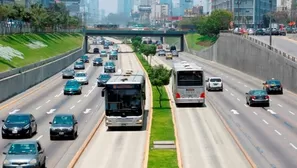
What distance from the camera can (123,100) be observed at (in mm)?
42500

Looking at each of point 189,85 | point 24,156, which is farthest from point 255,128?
point 24,156

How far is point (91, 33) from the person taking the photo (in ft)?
625

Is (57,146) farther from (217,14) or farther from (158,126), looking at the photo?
(217,14)

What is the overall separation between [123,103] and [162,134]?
12.0 ft

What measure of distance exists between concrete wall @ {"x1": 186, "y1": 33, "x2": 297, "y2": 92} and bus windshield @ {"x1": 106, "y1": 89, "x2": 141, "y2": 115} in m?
32.0

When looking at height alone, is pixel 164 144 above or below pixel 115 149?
above

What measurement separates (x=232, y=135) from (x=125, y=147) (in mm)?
7477

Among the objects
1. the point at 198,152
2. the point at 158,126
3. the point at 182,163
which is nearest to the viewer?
the point at 182,163

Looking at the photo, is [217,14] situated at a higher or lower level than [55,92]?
higher

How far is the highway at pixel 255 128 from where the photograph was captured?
1348 inches

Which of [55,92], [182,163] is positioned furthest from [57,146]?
[55,92]

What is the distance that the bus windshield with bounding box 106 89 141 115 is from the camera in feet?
139

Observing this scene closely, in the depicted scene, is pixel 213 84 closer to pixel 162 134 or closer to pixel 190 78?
pixel 190 78

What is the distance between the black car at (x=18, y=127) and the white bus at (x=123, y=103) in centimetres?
505
